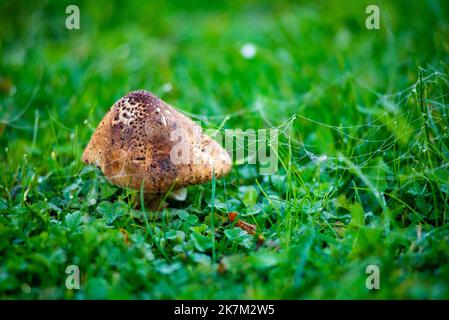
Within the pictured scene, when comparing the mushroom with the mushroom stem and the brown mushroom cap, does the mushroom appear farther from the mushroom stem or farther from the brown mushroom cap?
the mushroom stem

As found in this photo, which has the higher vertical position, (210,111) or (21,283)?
(210,111)

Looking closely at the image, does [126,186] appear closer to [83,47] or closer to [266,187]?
[266,187]

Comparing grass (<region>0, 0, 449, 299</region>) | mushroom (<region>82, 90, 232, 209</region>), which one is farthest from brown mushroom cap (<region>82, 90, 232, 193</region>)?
grass (<region>0, 0, 449, 299</region>)

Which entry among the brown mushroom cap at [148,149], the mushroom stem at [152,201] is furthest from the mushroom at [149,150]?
the mushroom stem at [152,201]

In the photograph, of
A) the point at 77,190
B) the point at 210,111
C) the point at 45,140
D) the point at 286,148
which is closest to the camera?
the point at 77,190

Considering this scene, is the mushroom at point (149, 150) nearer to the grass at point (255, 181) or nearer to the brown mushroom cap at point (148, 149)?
the brown mushroom cap at point (148, 149)

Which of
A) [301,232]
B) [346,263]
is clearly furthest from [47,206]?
[346,263]
